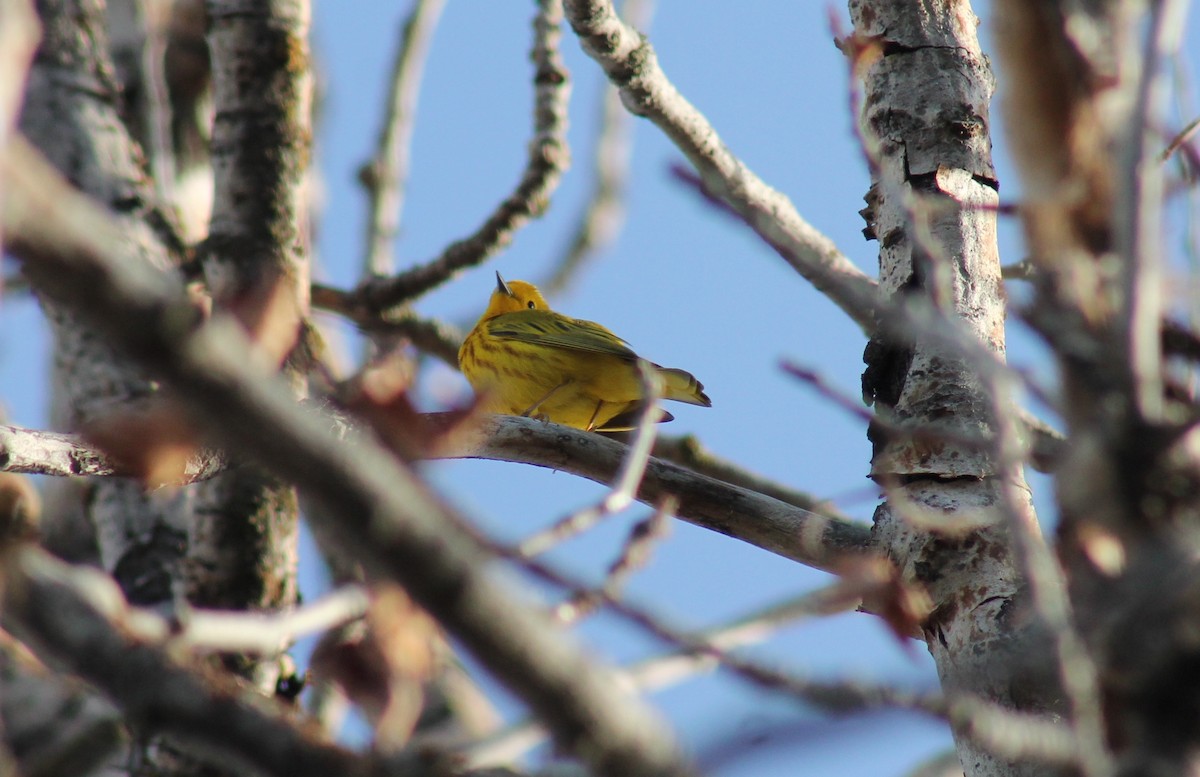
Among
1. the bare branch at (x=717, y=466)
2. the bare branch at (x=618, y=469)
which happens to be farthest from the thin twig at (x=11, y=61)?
the bare branch at (x=717, y=466)

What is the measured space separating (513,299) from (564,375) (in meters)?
1.86

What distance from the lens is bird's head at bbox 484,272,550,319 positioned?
769 cm

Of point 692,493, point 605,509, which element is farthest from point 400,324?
point 605,509

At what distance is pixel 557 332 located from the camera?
630 centimetres

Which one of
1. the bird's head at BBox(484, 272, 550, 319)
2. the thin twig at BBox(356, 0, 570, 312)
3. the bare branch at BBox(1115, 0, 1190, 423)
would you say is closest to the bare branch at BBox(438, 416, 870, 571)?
the bare branch at BBox(1115, 0, 1190, 423)

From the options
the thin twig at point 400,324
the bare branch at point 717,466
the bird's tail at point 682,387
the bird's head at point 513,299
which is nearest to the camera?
the bare branch at point 717,466

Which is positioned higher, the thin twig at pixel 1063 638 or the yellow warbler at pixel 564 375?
the yellow warbler at pixel 564 375

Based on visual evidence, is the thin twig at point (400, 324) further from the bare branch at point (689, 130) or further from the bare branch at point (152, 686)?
the bare branch at point (152, 686)

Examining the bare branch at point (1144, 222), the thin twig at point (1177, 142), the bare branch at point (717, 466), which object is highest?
the bare branch at point (717, 466)

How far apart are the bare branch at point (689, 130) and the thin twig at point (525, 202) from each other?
3.34 feet

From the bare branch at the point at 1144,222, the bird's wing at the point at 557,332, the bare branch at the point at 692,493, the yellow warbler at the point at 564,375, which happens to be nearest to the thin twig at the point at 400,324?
the yellow warbler at the point at 564,375

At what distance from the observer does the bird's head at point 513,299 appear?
7688 mm

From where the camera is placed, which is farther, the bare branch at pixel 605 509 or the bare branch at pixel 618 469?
the bare branch at pixel 618 469

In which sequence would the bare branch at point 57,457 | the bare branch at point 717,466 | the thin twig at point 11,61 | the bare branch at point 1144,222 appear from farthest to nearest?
the bare branch at point 717,466 → the bare branch at point 57,457 → the bare branch at point 1144,222 → the thin twig at point 11,61
